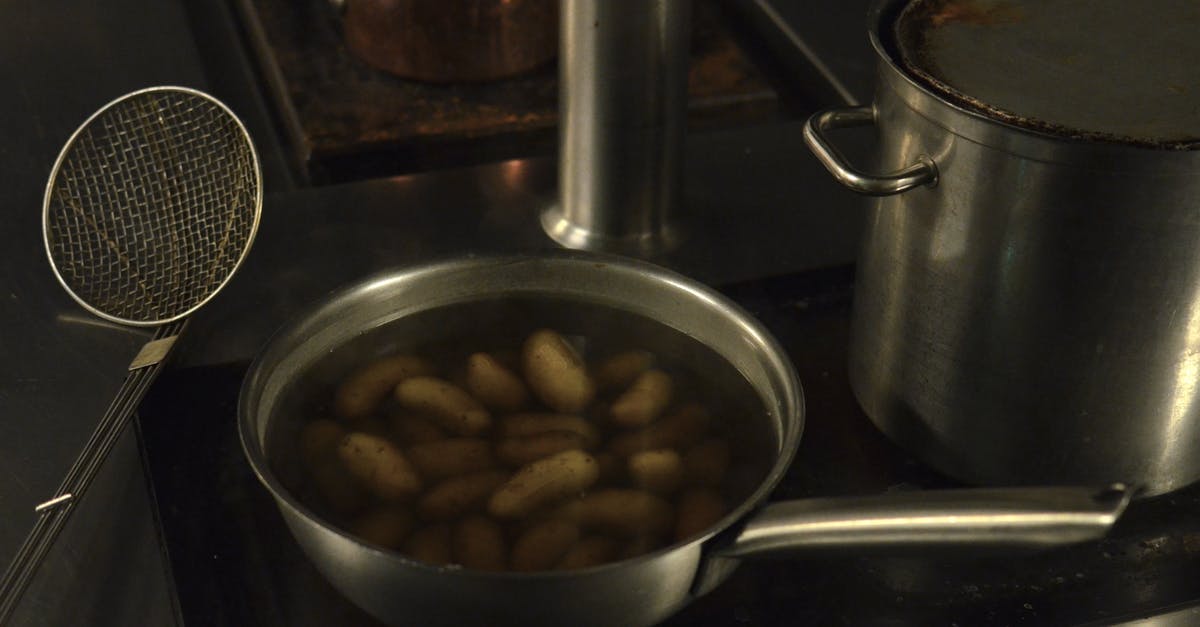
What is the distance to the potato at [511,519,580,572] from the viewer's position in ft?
1.58

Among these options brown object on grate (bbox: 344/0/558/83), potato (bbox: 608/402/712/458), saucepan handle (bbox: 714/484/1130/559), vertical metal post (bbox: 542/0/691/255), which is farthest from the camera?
brown object on grate (bbox: 344/0/558/83)

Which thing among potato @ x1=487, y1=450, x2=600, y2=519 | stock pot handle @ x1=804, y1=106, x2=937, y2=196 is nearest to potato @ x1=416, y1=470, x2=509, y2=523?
potato @ x1=487, y1=450, x2=600, y2=519

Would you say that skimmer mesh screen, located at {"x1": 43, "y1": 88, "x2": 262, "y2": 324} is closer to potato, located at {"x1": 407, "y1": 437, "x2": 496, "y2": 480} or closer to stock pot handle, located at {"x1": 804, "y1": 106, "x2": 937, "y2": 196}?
potato, located at {"x1": 407, "y1": 437, "x2": 496, "y2": 480}

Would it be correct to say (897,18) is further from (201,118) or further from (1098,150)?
(201,118)

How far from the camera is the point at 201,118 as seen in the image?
741 mm

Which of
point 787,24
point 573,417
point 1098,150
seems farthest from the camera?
point 787,24

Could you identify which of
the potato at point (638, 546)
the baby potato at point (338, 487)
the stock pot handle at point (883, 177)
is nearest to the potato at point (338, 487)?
the baby potato at point (338, 487)

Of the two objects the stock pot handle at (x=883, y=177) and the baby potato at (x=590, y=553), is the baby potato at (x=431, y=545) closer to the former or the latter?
the baby potato at (x=590, y=553)

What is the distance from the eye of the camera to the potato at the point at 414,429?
1.77 ft

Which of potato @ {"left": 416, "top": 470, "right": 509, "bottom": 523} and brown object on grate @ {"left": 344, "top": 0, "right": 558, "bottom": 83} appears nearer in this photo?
potato @ {"left": 416, "top": 470, "right": 509, "bottom": 523}

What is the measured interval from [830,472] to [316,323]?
0.24 meters

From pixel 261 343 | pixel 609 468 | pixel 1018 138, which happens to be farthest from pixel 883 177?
pixel 261 343

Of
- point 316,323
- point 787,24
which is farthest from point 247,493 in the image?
point 787,24

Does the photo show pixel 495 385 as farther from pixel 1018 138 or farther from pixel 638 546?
pixel 1018 138
